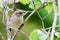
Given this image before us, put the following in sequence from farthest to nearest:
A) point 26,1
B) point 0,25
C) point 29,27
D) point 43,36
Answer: point 29,27 < point 0,25 < point 26,1 < point 43,36

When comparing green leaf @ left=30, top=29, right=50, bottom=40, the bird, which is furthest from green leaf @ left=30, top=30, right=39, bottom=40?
the bird

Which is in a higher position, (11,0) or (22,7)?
(11,0)

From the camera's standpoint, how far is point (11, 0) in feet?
4.32

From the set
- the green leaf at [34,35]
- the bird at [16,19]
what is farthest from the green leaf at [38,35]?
the bird at [16,19]

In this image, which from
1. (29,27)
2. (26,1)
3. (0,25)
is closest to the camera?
(26,1)

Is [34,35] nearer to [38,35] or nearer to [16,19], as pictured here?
[38,35]

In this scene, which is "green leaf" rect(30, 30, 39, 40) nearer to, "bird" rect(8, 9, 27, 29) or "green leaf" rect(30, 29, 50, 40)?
"green leaf" rect(30, 29, 50, 40)

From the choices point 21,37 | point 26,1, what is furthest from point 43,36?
point 21,37

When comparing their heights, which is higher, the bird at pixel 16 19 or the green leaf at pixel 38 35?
the bird at pixel 16 19

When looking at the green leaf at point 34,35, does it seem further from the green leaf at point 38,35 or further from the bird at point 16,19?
the bird at point 16,19

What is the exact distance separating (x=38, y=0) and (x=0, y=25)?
2.24 feet

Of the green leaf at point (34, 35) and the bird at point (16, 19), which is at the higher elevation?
the bird at point (16, 19)

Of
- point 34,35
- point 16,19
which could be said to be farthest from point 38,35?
point 16,19

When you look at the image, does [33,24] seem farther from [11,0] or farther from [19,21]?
[19,21]
